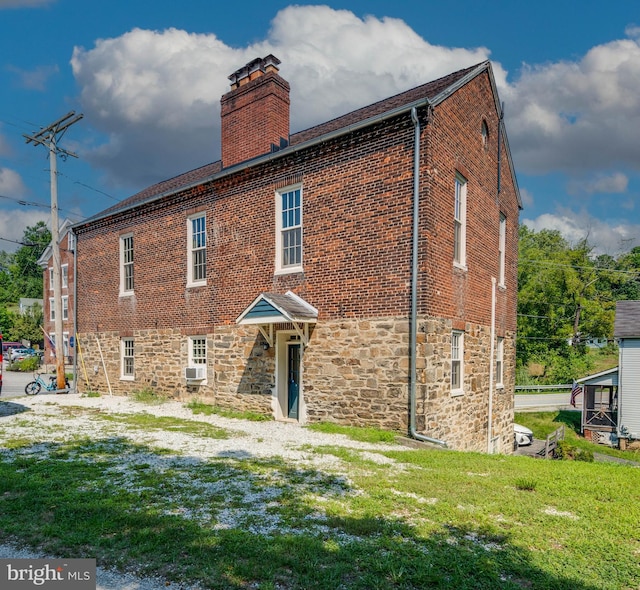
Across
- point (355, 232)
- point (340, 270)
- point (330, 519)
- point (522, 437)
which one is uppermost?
point (355, 232)

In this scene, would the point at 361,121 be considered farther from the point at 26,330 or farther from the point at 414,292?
the point at 26,330

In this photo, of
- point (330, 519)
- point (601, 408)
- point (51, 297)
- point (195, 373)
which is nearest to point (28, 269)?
point (51, 297)

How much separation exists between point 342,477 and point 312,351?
5227mm

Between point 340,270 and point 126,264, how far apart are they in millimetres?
10511

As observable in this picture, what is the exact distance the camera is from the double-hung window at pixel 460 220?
12.4m

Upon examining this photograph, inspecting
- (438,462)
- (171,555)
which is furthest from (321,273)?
(171,555)

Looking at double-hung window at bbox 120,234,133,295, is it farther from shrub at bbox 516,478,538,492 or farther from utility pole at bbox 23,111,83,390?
shrub at bbox 516,478,538,492

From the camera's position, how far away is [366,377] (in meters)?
11.0

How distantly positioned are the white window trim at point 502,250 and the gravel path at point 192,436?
8.32 meters

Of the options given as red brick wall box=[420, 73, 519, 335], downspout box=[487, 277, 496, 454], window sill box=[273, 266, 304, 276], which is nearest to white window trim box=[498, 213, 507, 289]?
red brick wall box=[420, 73, 519, 335]

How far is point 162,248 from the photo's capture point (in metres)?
16.9

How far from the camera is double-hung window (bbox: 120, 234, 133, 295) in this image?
60.7ft

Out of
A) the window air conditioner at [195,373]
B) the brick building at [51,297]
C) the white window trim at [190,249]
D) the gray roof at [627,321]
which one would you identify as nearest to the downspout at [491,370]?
the window air conditioner at [195,373]

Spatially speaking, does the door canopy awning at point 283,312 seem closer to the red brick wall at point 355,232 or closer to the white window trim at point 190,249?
the red brick wall at point 355,232
